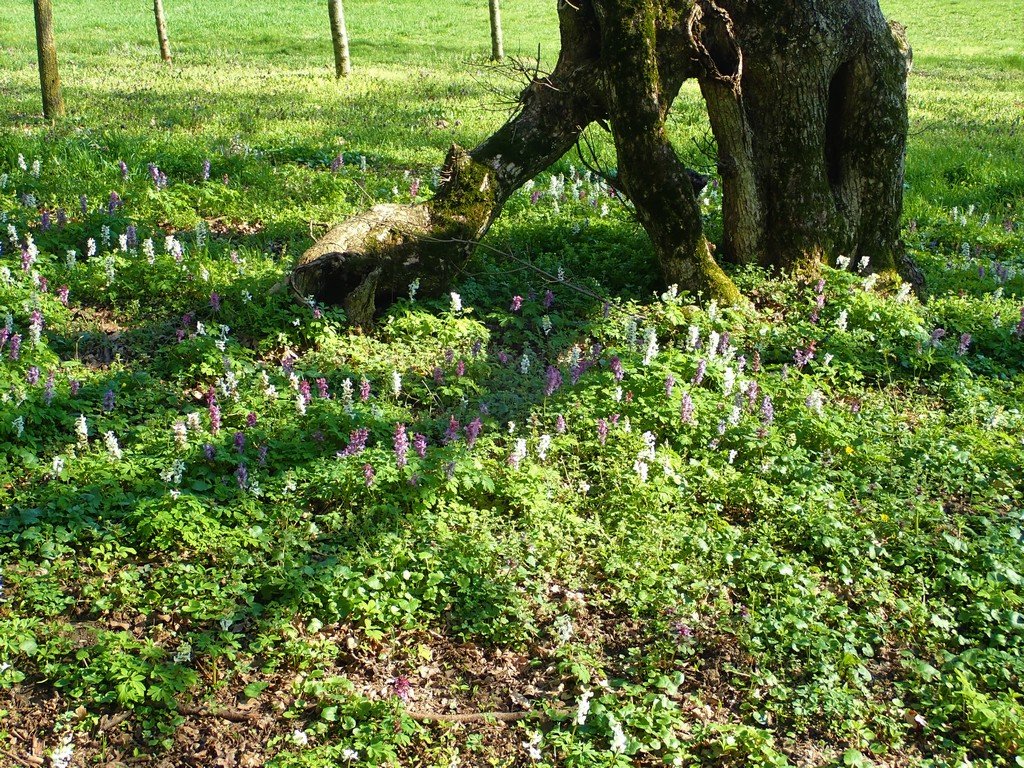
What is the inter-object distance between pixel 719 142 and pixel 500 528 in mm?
5041

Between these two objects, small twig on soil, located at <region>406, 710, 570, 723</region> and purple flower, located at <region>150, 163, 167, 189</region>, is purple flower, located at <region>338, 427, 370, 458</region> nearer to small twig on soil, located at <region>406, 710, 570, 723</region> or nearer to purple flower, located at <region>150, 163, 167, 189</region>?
small twig on soil, located at <region>406, 710, 570, 723</region>

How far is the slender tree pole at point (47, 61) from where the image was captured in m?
12.1

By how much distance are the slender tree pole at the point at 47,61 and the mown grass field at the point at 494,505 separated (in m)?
2.85

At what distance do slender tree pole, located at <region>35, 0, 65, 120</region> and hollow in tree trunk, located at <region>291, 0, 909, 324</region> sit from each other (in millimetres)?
6850

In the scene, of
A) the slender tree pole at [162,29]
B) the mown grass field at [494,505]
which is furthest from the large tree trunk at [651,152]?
the slender tree pole at [162,29]

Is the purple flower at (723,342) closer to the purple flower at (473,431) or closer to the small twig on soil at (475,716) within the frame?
the purple flower at (473,431)

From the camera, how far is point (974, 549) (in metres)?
5.57

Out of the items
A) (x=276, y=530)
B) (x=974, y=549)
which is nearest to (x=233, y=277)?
(x=276, y=530)

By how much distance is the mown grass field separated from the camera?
441 cm

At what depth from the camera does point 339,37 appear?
742 inches

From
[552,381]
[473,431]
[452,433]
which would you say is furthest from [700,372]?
[452,433]

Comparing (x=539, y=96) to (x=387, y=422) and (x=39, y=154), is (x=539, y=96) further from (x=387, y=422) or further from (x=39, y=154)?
(x=39, y=154)

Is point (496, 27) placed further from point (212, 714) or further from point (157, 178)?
point (212, 714)

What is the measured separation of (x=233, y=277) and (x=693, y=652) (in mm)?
5487
